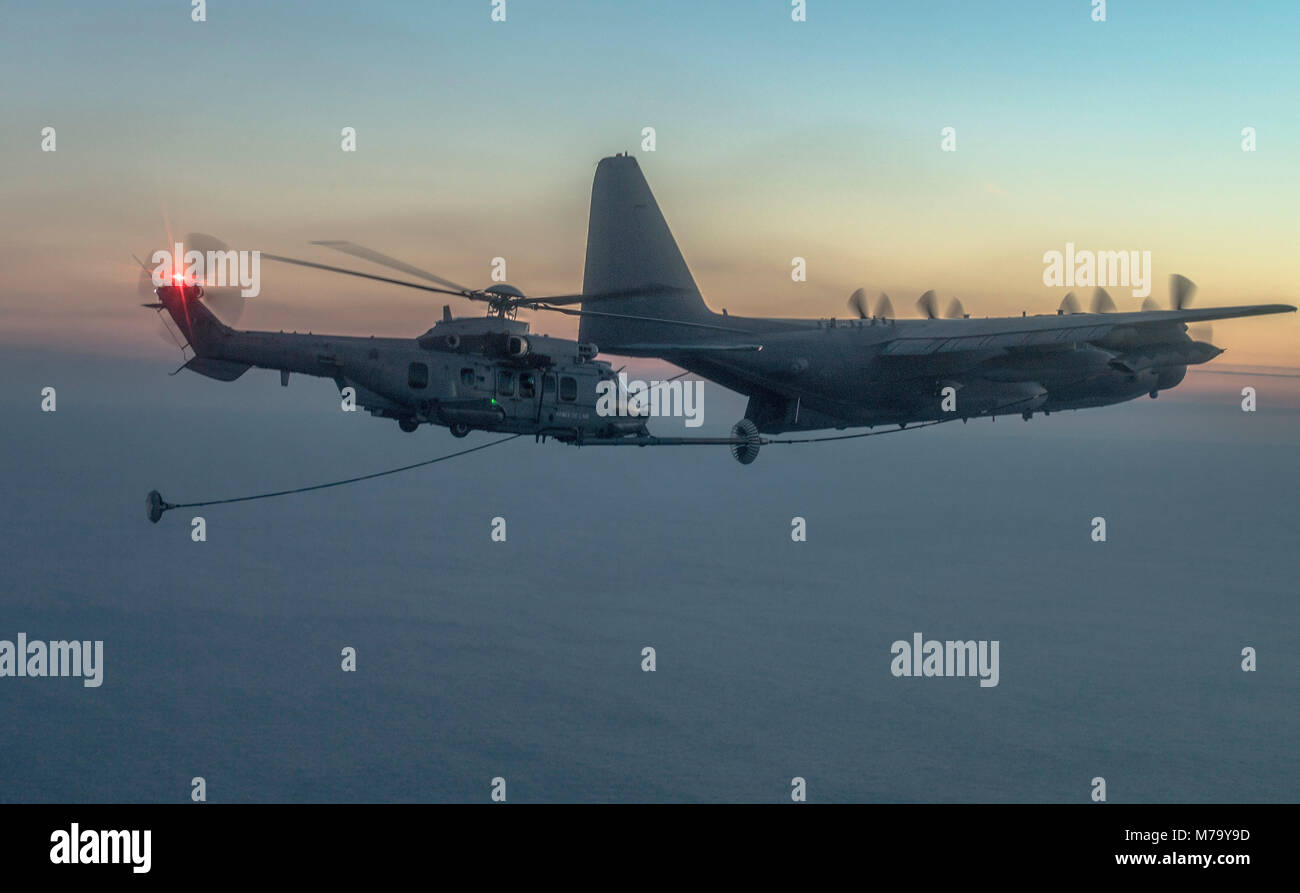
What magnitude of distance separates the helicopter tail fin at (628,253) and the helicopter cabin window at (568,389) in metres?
17.9

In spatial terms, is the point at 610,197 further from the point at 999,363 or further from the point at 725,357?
the point at 999,363

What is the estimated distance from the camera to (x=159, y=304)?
31.5 m

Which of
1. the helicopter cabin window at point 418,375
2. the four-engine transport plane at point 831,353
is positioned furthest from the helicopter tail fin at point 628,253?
the helicopter cabin window at point 418,375

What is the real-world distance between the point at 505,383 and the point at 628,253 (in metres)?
21.5

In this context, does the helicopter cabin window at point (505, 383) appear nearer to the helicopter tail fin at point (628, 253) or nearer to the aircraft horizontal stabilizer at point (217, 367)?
→ the aircraft horizontal stabilizer at point (217, 367)

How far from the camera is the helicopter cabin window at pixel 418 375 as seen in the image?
1220 inches

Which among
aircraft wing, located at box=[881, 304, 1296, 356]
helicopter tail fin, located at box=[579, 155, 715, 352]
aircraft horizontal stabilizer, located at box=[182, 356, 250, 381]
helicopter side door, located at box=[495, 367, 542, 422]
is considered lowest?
helicopter side door, located at box=[495, 367, 542, 422]

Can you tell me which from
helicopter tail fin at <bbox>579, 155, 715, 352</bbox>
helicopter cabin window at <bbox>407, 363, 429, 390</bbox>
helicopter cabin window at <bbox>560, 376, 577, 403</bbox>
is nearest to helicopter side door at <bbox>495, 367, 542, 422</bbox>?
helicopter cabin window at <bbox>560, 376, 577, 403</bbox>

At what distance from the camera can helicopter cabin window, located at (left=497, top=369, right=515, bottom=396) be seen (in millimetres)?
32344

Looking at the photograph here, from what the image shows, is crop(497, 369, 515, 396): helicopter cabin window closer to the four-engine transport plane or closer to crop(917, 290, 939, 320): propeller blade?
the four-engine transport plane

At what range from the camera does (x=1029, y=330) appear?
47375 millimetres

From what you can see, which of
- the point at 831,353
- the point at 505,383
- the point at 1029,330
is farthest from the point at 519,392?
the point at 1029,330

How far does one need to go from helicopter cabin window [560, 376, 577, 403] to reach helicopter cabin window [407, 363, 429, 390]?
4815 mm
